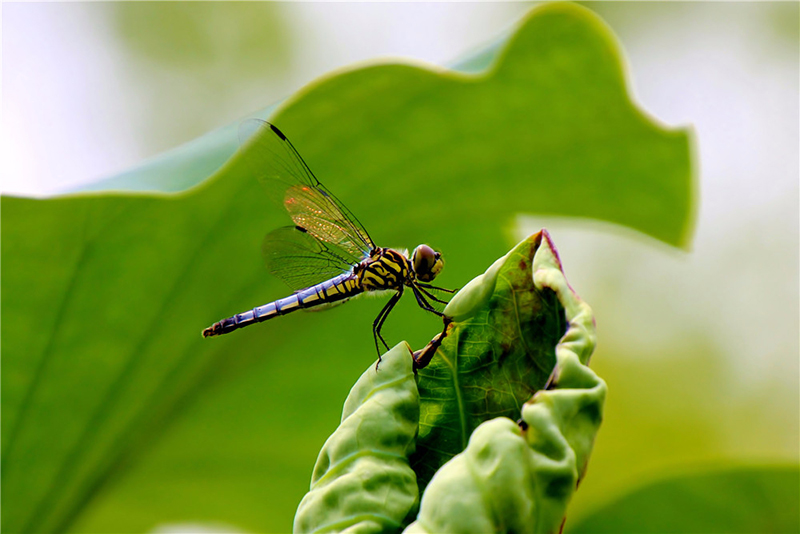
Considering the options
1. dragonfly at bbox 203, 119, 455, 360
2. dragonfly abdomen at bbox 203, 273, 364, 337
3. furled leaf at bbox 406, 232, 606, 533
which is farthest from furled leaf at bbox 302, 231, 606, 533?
dragonfly abdomen at bbox 203, 273, 364, 337

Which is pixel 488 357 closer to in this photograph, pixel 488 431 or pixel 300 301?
pixel 488 431

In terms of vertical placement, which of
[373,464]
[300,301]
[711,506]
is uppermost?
[373,464]

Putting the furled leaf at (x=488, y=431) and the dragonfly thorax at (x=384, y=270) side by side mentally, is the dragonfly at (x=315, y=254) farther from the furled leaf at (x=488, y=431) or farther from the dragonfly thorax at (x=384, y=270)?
the furled leaf at (x=488, y=431)

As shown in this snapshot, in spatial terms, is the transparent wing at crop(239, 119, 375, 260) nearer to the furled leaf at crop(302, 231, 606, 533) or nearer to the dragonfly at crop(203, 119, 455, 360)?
the dragonfly at crop(203, 119, 455, 360)

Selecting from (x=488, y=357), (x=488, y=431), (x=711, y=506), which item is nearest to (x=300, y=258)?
(x=488, y=357)

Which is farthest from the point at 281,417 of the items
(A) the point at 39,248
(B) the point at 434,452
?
(B) the point at 434,452

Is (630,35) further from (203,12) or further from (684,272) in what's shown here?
(203,12)

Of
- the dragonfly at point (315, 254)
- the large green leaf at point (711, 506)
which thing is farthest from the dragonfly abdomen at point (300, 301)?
the large green leaf at point (711, 506)
